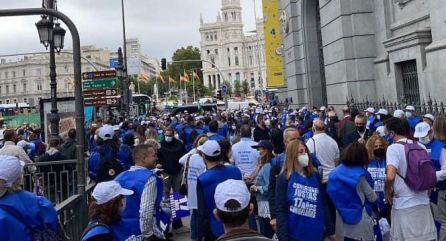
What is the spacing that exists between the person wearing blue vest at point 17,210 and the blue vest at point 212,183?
6.42 feet

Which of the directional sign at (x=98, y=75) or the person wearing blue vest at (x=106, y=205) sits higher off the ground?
the directional sign at (x=98, y=75)

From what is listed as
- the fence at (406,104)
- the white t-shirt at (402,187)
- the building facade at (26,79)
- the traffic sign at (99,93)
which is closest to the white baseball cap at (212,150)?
the white t-shirt at (402,187)

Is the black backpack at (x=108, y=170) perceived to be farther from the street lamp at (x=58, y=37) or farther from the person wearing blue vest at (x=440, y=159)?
the street lamp at (x=58, y=37)

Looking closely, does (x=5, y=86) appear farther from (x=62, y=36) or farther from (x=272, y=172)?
(x=272, y=172)

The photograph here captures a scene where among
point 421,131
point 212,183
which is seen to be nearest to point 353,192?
point 212,183

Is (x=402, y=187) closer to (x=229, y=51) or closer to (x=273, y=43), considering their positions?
(x=273, y=43)

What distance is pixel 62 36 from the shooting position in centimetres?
1570

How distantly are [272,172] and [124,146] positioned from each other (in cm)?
432

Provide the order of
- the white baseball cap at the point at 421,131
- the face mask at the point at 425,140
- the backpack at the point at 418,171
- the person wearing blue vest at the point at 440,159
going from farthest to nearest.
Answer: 1. the face mask at the point at 425,140
2. the white baseball cap at the point at 421,131
3. the person wearing blue vest at the point at 440,159
4. the backpack at the point at 418,171

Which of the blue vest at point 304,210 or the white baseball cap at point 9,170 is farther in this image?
the blue vest at point 304,210

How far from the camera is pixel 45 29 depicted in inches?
557

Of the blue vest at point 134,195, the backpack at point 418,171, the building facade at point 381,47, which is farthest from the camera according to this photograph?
the building facade at point 381,47

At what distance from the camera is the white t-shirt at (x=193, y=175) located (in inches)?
301

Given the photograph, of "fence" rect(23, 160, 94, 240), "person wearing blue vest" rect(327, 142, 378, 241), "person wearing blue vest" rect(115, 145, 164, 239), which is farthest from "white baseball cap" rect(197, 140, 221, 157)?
"fence" rect(23, 160, 94, 240)
